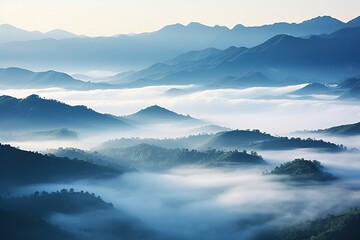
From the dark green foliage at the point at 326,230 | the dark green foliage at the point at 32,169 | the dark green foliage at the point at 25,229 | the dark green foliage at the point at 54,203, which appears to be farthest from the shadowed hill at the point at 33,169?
the dark green foliage at the point at 326,230

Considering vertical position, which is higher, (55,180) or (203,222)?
(55,180)

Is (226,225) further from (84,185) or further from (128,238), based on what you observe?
(84,185)

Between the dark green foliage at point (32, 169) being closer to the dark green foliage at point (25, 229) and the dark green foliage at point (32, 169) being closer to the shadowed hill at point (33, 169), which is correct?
the shadowed hill at point (33, 169)

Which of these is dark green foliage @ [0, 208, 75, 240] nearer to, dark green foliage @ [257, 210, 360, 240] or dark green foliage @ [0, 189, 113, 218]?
dark green foliage @ [0, 189, 113, 218]

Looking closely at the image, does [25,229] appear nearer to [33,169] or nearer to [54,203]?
[54,203]

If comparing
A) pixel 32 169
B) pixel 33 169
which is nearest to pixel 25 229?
pixel 32 169

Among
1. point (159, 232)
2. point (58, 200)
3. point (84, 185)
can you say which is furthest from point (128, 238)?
point (84, 185)
